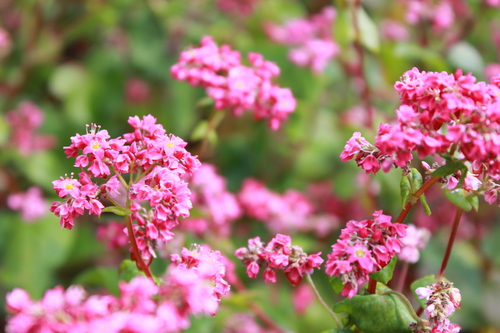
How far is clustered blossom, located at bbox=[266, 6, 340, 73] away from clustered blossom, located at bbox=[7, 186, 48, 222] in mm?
989

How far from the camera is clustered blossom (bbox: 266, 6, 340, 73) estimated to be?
1864mm

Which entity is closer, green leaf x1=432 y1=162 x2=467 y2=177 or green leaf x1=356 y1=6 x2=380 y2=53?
green leaf x1=432 y1=162 x2=467 y2=177

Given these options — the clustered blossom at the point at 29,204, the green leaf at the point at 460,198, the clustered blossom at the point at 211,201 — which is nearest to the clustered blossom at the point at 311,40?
the clustered blossom at the point at 211,201

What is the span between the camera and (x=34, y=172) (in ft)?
6.21

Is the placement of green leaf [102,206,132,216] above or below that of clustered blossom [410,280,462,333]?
above

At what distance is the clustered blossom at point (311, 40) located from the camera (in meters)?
1.86

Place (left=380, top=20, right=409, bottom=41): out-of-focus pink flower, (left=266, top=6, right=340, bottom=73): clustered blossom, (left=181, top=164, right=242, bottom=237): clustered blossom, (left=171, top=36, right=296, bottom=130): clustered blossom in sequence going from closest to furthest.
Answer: (left=171, top=36, right=296, bottom=130): clustered blossom, (left=181, top=164, right=242, bottom=237): clustered blossom, (left=266, top=6, right=340, bottom=73): clustered blossom, (left=380, top=20, right=409, bottom=41): out-of-focus pink flower

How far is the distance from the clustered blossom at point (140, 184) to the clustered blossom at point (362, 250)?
22cm

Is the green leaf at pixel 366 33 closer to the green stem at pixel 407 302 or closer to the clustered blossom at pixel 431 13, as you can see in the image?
the clustered blossom at pixel 431 13

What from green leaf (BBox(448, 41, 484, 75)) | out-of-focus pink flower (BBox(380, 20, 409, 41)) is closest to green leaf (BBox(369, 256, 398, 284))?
green leaf (BBox(448, 41, 484, 75))

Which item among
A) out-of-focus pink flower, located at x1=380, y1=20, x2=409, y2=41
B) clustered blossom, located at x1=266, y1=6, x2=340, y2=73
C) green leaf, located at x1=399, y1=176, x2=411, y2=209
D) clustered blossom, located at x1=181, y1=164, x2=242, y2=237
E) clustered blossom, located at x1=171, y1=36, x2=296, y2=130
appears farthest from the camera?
out-of-focus pink flower, located at x1=380, y1=20, x2=409, y2=41

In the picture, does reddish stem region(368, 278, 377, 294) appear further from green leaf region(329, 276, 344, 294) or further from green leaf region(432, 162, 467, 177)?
green leaf region(432, 162, 467, 177)

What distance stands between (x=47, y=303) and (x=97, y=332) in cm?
8

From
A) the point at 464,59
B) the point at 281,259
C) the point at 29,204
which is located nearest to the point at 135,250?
the point at 281,259
